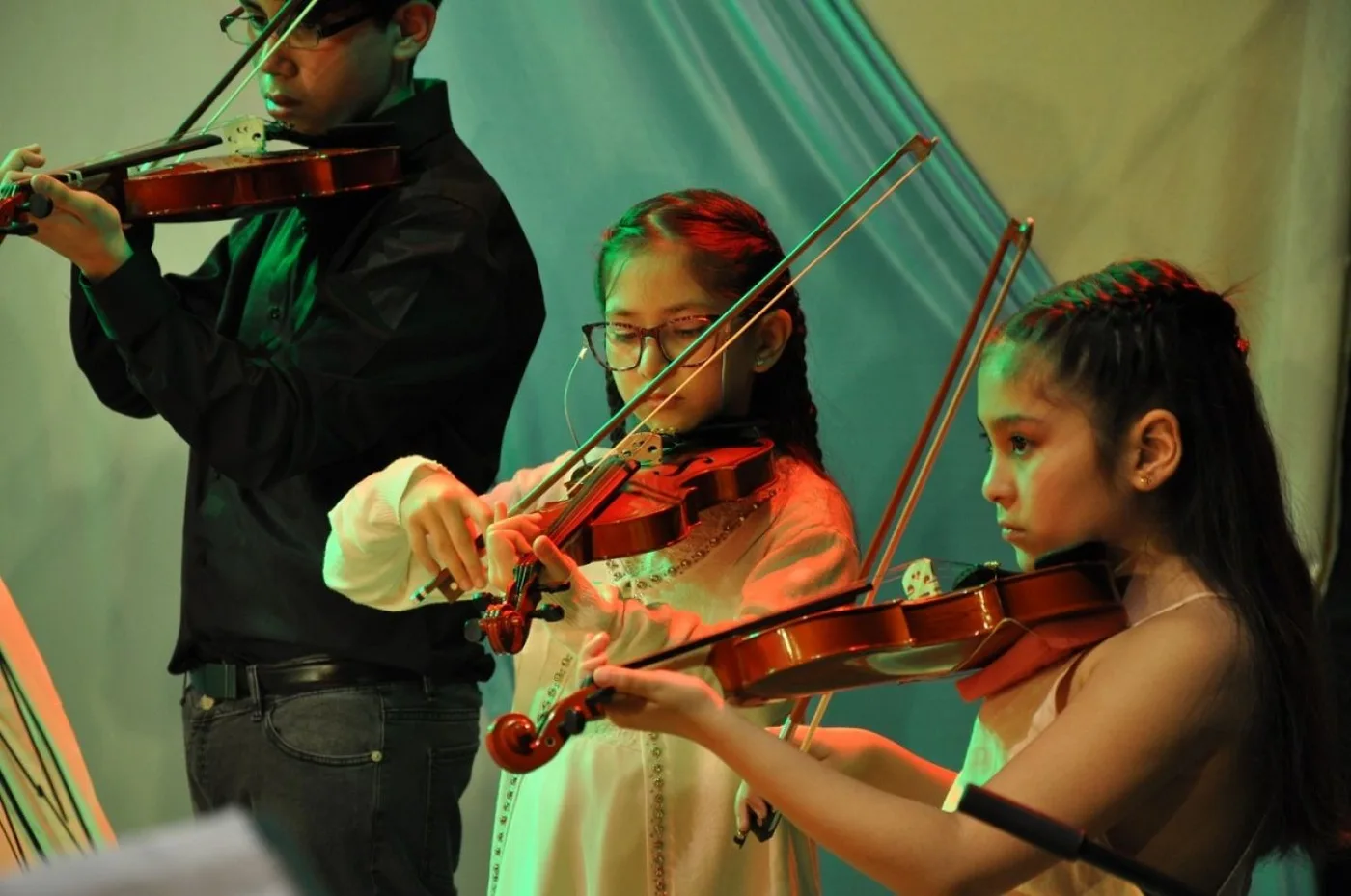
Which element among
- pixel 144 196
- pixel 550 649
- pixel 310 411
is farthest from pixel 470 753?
pixel 144 196

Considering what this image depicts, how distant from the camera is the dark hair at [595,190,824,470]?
5.18 ft

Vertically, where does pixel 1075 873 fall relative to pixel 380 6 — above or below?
below

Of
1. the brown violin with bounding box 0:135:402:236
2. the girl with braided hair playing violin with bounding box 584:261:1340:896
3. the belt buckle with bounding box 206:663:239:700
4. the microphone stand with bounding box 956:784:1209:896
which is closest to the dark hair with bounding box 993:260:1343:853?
the girl with braided hair playing violin with bounding box 584:261:1340:896

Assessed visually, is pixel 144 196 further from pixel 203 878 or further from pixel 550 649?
pixel 203 878

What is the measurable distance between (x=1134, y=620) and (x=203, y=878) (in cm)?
85

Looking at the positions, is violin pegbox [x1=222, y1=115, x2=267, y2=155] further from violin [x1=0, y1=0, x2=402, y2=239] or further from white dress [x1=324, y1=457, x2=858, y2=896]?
white dress [x1=324, y1=457, x2=858, y2=896]

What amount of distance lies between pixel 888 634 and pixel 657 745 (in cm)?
36

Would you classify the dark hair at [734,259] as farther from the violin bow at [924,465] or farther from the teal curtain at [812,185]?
the teal curtain at [812,185]

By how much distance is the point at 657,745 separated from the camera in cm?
146

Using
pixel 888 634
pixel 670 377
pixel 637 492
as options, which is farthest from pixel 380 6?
pixel 888 634

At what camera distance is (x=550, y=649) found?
5.08ft

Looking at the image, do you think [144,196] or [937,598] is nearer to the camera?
[937,598]

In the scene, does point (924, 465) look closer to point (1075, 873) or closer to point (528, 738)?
point (1075, 873)

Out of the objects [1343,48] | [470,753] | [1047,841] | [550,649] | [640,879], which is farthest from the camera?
[1343,48]
